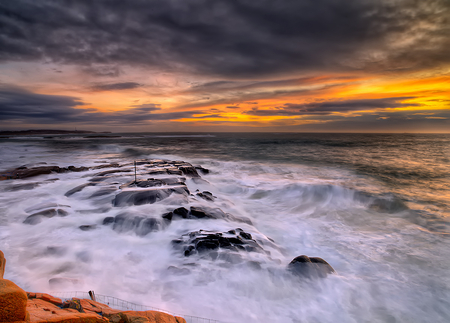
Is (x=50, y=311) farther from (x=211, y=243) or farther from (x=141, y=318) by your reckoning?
(x=211, y=243)

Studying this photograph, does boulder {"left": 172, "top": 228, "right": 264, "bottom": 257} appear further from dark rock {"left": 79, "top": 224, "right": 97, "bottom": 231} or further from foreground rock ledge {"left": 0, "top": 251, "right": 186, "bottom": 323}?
dark rock {"left": 79, "top": 224, "right": 97, "bottom": 231}

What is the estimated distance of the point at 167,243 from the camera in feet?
19.3

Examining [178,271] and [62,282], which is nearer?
[62,282]

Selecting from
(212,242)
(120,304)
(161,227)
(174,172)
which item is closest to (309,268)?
(212,242)

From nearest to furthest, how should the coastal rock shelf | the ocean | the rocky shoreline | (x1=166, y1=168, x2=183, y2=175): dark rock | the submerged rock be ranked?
the rocky shoreline → the ocean → the coastal rock shelf → the submerged rock → (x1=166, y1=168, x2=183, y2=175): dark rock

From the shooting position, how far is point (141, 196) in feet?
28.0

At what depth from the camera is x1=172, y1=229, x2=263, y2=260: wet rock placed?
18.0 ft

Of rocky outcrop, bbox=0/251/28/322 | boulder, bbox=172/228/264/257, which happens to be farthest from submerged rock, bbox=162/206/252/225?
rocky outcrop, bbox=0/251/28/322

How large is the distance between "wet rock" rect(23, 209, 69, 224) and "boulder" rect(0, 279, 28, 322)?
6175mm

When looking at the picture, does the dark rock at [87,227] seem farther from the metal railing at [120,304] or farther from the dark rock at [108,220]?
the metal railing at [120,304]

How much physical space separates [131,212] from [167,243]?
2.24 m

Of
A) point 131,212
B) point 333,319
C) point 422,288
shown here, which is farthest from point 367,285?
point 131,212

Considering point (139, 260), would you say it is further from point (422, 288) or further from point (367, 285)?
point (422, 288)

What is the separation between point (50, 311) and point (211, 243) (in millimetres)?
3558
